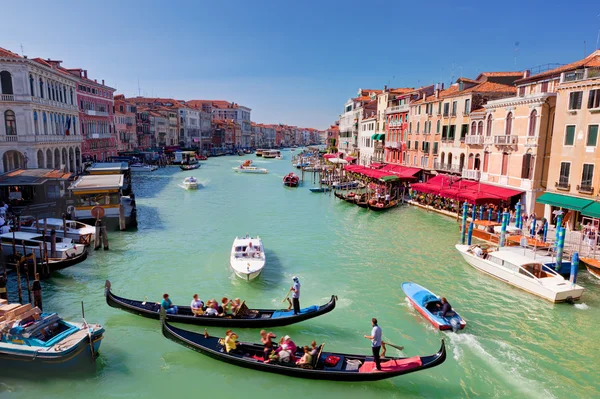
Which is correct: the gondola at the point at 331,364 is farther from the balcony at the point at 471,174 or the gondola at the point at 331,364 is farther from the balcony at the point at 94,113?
the balcony at the point at 94,113

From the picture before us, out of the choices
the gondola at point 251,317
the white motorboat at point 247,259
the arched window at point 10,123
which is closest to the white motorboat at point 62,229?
the white motorboat at point 247,259

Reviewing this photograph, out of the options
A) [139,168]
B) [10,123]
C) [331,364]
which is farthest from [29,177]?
[139,168]

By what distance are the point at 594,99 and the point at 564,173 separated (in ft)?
12.4

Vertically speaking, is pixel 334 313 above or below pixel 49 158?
below

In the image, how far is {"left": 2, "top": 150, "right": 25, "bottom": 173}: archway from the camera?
100ft

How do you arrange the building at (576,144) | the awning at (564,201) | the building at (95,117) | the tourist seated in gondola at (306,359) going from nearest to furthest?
the tourist seated in gondola at (306,359) → the building at (576,144) → the awning at (564,201) → the building at (95,117)

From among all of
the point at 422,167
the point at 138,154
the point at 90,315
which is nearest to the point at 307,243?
the point at 90,315

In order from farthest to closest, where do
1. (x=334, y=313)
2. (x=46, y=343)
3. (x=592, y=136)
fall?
(x=592, y=136), (x=334, y=313), (x=46, y=343)

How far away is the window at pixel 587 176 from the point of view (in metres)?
19.5

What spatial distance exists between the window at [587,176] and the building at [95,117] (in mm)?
48377

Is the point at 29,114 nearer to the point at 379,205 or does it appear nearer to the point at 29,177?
the point at 29,177

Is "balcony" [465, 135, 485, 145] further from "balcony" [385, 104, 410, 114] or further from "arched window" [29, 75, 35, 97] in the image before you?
"arched window" [29, 75, 35, 97]

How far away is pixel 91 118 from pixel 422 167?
133 feet

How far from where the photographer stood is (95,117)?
177 feet
